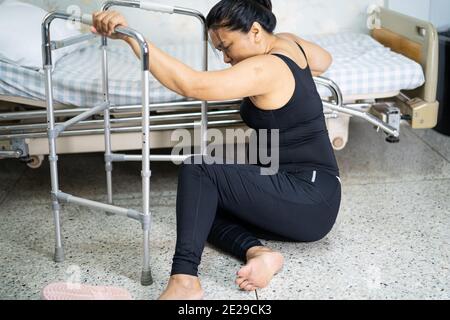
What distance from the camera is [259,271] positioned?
189cm

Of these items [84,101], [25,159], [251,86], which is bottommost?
[25,159]

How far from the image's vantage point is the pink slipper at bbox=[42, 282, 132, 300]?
69.4 inches

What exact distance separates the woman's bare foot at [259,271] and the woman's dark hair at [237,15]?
70cm

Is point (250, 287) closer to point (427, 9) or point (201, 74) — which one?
point (201, 74)

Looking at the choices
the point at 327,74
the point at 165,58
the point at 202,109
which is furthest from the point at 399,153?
the point at 165,58

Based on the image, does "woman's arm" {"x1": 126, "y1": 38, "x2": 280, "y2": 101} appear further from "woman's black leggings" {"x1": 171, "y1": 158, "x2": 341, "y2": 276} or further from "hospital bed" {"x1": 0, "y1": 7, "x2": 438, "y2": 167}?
"hospital bed" {"x1": 0, "y1": 7, "x2": 438, "y2": 167}

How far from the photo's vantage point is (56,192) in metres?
2.04

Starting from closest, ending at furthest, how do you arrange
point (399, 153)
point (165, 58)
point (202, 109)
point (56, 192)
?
point (165, 58) < point (56, 192) < point (202, 109) < point (399, 153)

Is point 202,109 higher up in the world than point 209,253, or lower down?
higher up

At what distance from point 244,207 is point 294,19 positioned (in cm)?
191

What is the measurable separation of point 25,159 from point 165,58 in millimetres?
1062

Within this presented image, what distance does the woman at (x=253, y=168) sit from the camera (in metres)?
1.79

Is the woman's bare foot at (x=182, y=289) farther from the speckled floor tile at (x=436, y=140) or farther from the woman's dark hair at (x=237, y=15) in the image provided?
the speckled floor tile at (x=436, y=140)
